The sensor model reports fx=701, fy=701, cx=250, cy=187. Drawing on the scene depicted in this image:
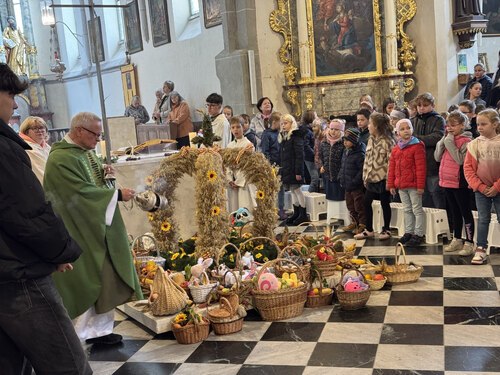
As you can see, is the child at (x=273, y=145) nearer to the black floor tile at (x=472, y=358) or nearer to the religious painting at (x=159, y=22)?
the black floor tile at (x=472, y=358)

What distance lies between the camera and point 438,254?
6.85 meters

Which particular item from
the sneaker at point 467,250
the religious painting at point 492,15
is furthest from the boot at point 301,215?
the religious painting at point 492,15

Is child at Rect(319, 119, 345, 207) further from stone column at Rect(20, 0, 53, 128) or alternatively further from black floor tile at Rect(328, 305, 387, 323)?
stone column at Rect(20, 0, 53, 128)

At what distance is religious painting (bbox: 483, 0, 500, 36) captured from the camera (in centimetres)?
1502

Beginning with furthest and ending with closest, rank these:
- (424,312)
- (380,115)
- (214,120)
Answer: (214,120) < (380,115) < (424,312)

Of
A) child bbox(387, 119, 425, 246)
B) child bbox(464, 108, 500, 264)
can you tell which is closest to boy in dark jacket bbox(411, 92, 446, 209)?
child bbox(387, 119, 425, 246)

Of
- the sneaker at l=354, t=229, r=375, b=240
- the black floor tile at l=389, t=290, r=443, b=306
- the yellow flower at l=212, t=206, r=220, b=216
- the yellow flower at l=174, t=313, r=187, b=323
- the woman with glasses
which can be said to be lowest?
the black floor tile at l=389, t=290, r=443, b=306

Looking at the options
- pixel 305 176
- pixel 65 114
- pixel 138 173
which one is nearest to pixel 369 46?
pixel 305 176

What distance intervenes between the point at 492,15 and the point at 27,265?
14173 millimetres

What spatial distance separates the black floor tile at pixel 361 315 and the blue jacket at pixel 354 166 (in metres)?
2.73

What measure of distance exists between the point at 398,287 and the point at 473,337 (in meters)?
1.31

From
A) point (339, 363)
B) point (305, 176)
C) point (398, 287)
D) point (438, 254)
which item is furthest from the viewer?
point (305, 176)

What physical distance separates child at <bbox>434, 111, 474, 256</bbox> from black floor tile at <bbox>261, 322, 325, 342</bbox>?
7.58 ft

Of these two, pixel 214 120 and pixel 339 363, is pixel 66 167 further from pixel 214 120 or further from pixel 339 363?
pixel 214 120
